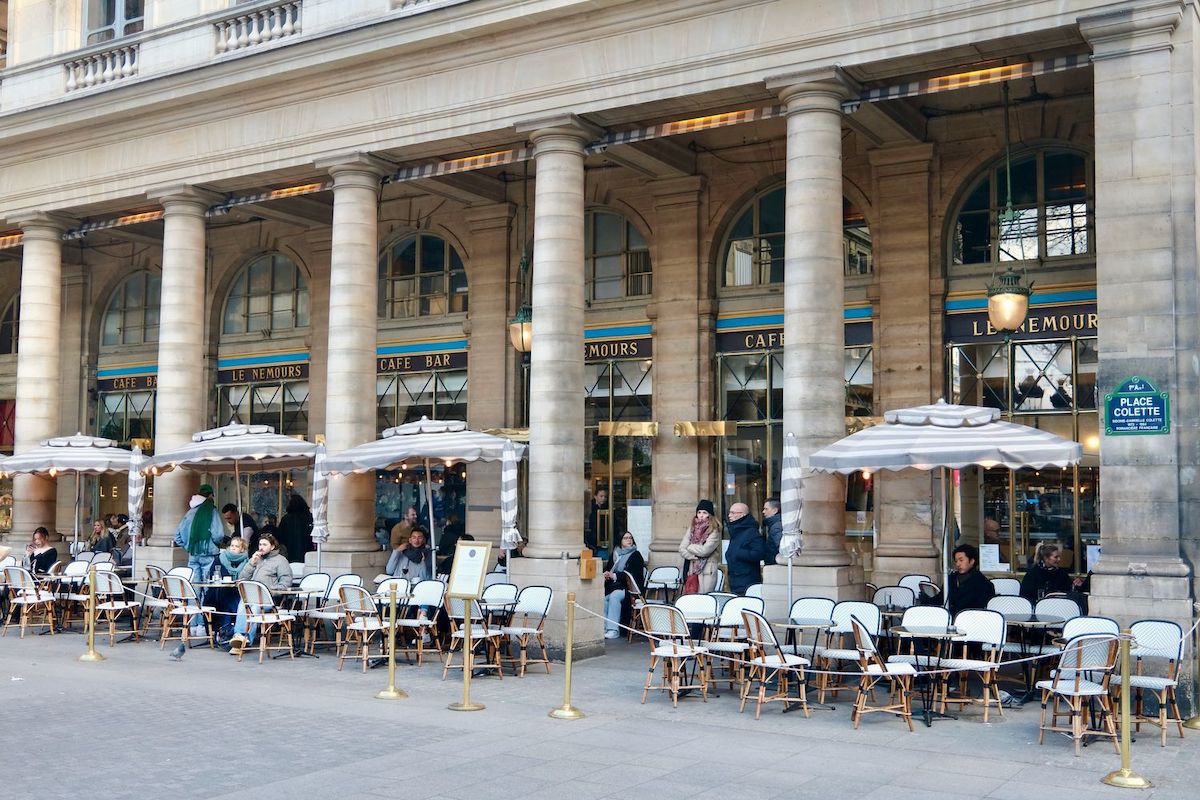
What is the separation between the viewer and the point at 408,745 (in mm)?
10180

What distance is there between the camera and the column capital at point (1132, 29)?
12.6m

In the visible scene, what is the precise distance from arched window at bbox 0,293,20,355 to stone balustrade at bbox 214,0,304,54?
12.3 metres

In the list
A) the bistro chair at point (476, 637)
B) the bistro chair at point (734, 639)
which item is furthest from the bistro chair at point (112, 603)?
the bistro chair at point (734, 639)

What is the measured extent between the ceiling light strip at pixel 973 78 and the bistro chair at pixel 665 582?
24.7 ft

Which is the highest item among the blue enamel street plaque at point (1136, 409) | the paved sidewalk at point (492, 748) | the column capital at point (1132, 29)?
the column capital at point (1132, 29)

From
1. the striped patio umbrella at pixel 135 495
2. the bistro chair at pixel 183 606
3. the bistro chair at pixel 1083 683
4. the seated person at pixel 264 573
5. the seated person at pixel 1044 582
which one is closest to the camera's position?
the bistro chair at pixel 1083 683

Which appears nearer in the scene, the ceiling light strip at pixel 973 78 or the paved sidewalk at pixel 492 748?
the paved sidewalk at pixel 492 748

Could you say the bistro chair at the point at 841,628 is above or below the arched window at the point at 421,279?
below

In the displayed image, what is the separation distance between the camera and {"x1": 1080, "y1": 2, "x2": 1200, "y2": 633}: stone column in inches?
475

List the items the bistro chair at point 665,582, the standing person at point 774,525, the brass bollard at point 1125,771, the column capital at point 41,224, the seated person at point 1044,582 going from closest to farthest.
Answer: the brass bollard at point 1125,771
the seated person at point 1044,582
the standing person at point 774,525
the bistro chair at point 665,582
the column capital at point 41,224

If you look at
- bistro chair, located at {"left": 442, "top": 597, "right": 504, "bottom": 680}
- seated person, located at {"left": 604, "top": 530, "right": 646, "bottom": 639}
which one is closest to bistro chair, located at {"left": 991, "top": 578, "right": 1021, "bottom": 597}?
seated person, located at {"left": 604, "top": 530, "right": 646, "bottom": 639}

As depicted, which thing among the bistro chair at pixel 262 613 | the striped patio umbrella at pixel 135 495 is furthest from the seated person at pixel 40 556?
the bistro chair at pixel 262 613

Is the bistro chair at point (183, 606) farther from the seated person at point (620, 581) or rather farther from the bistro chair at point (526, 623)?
the seated person at point (620, 581)

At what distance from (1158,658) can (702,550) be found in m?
5.68
